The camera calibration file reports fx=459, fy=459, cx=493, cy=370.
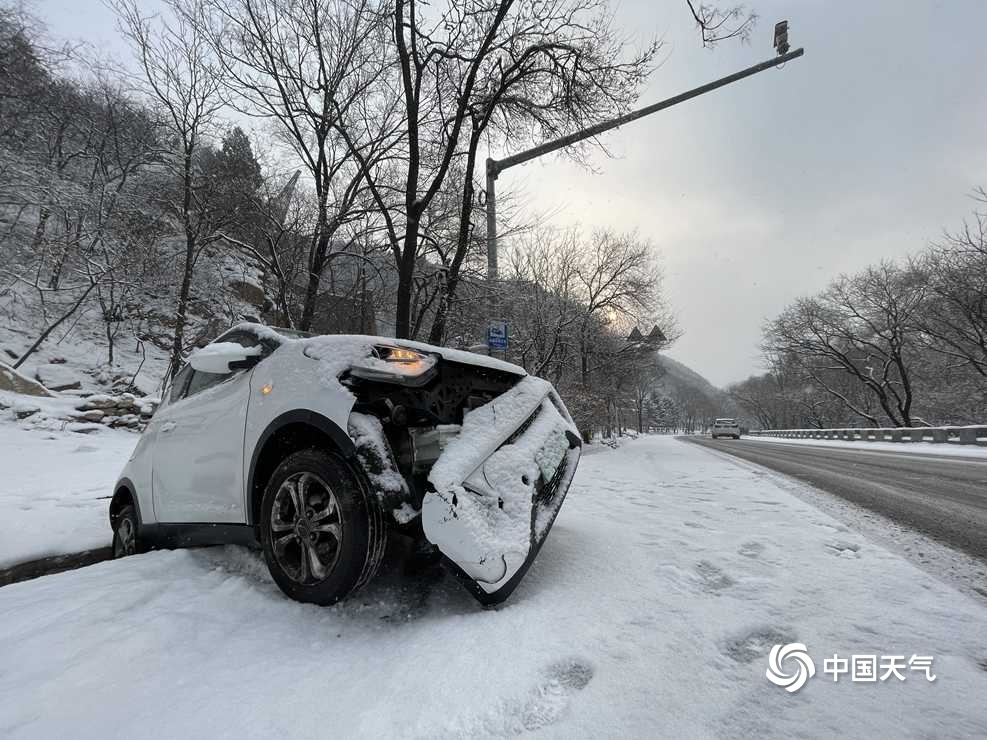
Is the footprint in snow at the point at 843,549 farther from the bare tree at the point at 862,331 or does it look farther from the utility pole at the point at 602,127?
the bare tree at the point at 862,331

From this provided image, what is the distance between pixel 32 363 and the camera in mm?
13547

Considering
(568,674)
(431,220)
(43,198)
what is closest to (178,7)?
(43,198)

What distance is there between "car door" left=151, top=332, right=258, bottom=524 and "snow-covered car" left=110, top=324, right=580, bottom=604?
0.04ft

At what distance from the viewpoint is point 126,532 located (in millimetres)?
3535

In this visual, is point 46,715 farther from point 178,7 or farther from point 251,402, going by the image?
point 178,7

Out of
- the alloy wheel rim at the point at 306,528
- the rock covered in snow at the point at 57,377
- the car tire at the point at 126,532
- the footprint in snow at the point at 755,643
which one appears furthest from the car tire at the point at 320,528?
the rock covered in snow at the point at 57,377

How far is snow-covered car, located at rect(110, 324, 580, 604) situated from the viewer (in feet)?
6.15

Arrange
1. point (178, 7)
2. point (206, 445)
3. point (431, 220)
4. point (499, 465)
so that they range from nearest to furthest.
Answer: point (499, 465) < point (206, 445) < point (178, 7) < point (431, 220)

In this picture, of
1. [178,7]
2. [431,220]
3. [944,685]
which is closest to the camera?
[944,685]

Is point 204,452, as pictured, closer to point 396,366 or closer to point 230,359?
point 230,359

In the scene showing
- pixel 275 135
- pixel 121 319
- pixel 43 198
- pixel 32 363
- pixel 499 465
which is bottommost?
pixel 499 465

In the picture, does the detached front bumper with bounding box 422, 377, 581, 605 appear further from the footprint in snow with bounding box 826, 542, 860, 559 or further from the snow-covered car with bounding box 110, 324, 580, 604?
the footprint in snow with bounding box 826, 542, 860, 559

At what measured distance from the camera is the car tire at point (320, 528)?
1.92 meters

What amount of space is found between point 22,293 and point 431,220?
44.6ft
